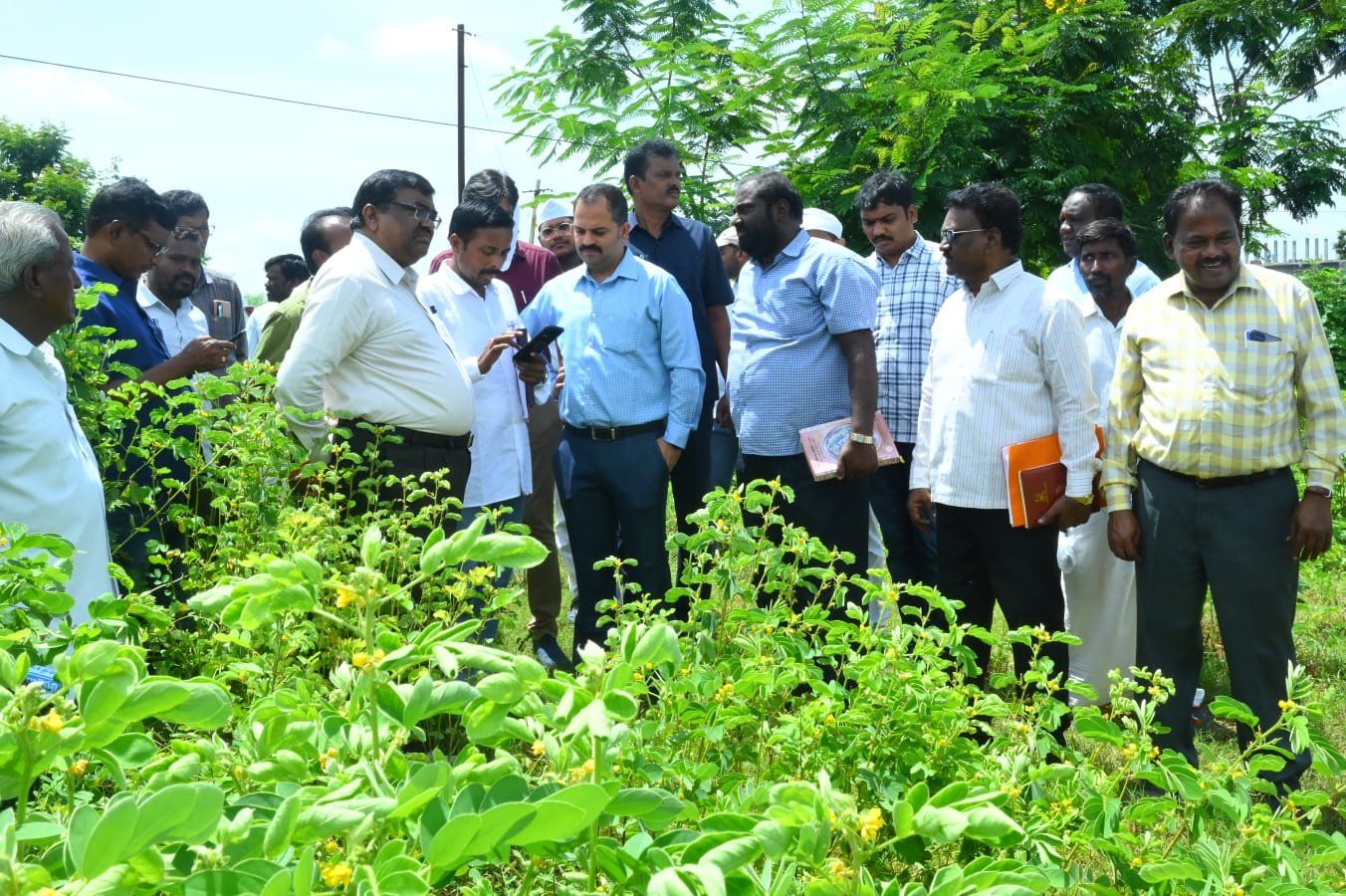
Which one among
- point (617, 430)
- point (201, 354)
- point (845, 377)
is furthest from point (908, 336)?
point (201, 354)

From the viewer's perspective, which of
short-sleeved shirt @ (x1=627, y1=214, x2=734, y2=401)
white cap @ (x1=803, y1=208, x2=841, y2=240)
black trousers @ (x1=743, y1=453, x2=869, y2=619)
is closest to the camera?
black trousers @ (x1=743, y1=453, x2=869, y2=619)

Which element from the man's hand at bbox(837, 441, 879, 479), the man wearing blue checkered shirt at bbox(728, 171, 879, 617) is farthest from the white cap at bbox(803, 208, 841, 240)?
the man's hand at bbox(837, 441, 879, 479)

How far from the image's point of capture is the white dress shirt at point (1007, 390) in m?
3.99

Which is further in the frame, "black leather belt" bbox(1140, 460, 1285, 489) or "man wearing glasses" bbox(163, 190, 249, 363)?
"man wearing glasses" bbox(163, 190, 249, 363)

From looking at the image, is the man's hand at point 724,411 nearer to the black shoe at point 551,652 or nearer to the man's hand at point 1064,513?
the black shoe at point 551,652

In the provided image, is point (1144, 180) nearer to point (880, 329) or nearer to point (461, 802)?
point (880, 329)

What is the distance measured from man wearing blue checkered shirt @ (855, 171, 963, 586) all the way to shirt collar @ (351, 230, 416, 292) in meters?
2.16

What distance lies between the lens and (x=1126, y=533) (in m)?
3.84

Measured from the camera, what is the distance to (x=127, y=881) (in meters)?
0.80

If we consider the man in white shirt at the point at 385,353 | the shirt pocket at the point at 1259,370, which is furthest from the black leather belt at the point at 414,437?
the shirt pocket at the point at 1259,370

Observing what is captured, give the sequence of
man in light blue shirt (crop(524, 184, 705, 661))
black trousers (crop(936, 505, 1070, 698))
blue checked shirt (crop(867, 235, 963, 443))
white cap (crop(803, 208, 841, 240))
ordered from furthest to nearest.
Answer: white cap (crop(803, 208, 841, 240)), blue checked shirt (crop(867, 235, 963, 443)), man in light blue shirt (crop(524, 184, 705, 661)), black trousers (crop(936, 505, 1070, 698))

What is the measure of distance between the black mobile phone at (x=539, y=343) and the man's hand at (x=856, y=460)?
124 cm

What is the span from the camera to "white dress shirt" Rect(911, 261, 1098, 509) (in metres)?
3.99

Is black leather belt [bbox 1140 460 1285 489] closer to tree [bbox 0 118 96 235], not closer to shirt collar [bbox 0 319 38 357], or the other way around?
shirt collar [bbox 0 319 38 357]
